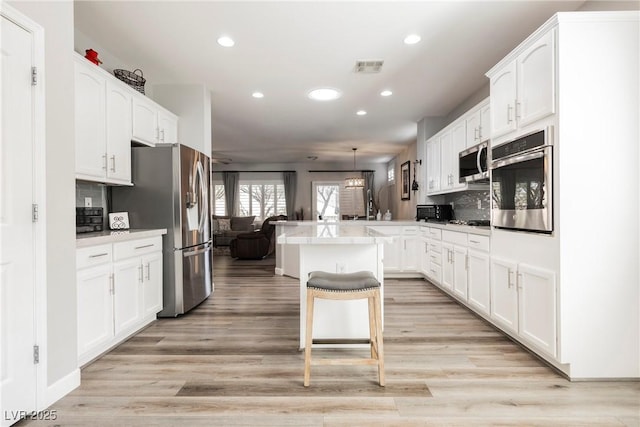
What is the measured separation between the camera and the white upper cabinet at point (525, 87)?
2078mm

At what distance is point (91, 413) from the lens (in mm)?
1706

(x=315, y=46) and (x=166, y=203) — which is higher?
(x=315, y=46)

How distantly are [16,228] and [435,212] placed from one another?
4.67 meters

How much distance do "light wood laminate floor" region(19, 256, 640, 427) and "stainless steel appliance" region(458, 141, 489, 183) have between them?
162 cm

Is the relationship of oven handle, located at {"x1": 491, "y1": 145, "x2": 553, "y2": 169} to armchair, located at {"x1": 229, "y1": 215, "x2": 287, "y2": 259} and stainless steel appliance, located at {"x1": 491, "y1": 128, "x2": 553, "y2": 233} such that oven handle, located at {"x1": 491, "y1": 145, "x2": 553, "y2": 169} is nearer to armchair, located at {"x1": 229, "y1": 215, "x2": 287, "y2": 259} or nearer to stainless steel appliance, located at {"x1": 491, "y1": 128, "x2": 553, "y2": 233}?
stainless steel appliance, located at {"x1": 491, "y1": 128, "x2": 553, "y2": 233}

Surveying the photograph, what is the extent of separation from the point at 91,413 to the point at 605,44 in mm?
3594

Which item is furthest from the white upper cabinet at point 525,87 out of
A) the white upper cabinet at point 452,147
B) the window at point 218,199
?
the window at point 218,199

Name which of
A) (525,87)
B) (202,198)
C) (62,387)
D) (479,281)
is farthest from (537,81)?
(62,387)

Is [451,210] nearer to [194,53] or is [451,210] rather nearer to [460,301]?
[460,301]

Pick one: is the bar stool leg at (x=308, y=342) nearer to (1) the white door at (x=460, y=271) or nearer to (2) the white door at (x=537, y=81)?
(2) the white door at (x=537, y=81)

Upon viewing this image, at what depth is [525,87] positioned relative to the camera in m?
2.33

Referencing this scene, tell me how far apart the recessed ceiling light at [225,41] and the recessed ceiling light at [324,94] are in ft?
4.73

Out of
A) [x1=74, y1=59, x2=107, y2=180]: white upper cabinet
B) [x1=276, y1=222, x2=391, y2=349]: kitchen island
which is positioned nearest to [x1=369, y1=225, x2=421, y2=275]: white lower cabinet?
[x1=276, y1=222, x2=391, y2=349]: kitchen island

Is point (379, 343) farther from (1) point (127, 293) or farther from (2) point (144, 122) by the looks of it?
(2) point (144, 122)
